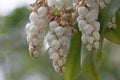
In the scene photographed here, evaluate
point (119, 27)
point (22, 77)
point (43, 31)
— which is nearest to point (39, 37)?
point (43, 31)

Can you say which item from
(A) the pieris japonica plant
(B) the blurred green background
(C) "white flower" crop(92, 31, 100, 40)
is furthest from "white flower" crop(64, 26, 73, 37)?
(B) the blurred green background

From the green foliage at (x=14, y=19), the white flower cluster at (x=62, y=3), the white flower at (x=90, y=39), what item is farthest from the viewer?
the green foliage at (x=14, y=19)

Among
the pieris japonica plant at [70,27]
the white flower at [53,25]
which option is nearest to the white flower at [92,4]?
the pieris japonica plant at [70,27]

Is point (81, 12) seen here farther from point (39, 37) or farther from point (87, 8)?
point (39, 37)

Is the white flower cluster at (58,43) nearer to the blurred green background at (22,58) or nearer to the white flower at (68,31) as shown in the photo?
the white flower at (68,31)

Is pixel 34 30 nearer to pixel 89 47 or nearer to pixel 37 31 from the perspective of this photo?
pixel 37 31

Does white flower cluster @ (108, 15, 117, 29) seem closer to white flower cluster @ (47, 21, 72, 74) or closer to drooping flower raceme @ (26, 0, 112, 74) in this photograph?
drooping flower raceme @ (26, 0, 112, 74)
